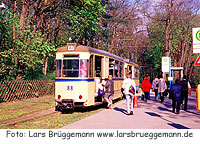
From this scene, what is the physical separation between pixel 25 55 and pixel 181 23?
24952 mm

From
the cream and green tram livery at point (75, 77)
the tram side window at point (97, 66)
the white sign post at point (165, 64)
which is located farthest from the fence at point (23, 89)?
the white sign post at point (165, 64)

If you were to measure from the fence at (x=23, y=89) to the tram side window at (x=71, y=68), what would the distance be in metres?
5.97

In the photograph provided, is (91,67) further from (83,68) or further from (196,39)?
(196,39)

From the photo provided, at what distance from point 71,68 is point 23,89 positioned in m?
7.74

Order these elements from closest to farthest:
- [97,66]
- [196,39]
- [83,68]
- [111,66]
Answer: [196,39]
[83,68]
[97,66]
[111,66]

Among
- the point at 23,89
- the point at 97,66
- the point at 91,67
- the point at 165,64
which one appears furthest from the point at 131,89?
the point at 165,64

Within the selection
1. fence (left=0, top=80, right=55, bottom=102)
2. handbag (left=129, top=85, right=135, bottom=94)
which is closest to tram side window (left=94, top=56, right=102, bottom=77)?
handbag (left=129, top=85, right=135, bottom=94)

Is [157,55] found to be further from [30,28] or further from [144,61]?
[30,28]

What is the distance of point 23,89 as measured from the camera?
796 inches

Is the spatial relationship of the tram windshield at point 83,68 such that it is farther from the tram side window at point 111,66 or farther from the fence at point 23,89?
the fence at point 23,89

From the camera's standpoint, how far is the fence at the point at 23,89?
18.1 m

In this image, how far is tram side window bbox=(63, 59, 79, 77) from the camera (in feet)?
45.1

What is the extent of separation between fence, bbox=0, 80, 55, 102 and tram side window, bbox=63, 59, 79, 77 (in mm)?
5966
